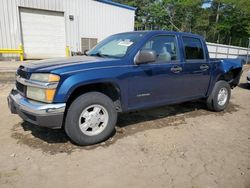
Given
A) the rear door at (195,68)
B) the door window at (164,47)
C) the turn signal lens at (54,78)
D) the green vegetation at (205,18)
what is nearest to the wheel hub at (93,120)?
the turn signal lens at (54,78)

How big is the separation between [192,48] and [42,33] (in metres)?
11.7

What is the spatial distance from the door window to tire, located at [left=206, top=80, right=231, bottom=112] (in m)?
1.70

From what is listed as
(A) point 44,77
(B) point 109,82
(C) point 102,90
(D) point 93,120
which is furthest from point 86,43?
(A) point 44,77

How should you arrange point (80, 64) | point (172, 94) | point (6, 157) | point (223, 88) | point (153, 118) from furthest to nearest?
point (223, 88) → point (153, 118) → point (172, 94) → point (80, 64) → point (6, 157)

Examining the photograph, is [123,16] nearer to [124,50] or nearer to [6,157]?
[124,50]

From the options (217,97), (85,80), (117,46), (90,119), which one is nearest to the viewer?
(85,80)

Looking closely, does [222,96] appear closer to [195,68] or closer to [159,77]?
[195,68]

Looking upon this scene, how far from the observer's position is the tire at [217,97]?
571cm

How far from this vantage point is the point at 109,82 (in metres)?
3.75

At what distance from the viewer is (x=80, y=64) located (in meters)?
3.56

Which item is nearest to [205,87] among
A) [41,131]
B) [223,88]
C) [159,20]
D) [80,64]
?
[223,88]

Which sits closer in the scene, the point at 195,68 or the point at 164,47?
the point at 164,47

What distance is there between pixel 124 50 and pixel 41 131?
212 cm

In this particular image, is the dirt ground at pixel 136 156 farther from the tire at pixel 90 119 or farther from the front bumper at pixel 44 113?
the front bumper at pixel 44 113
